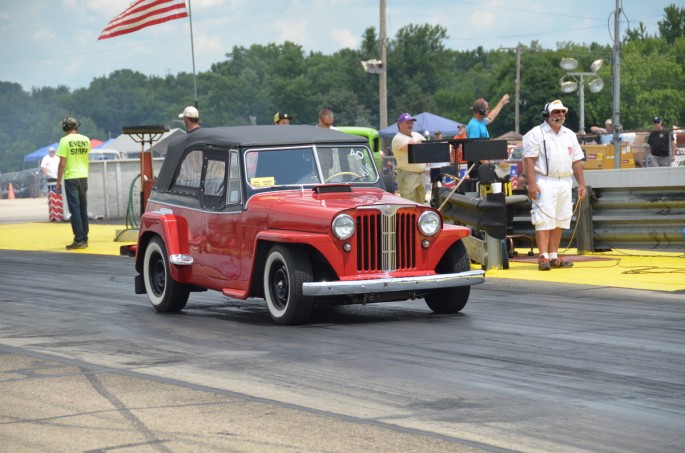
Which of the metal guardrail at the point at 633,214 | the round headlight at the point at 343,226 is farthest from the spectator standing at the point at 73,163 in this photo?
the round headlight at the point at 343,226

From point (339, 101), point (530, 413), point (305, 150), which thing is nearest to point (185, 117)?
point (305, 150)

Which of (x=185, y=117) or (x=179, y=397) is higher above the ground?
(x=185, y=117)

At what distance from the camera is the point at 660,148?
28.2 m

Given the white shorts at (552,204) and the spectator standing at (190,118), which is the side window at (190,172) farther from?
the white shorts at (552,204)

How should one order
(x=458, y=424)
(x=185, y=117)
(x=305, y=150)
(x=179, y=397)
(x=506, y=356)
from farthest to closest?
(x=185, y=117)
(x=305, y=150)
(x=506, y=356)
(x=179, y=397)
(x=458, y=424)

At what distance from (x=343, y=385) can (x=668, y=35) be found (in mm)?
165734

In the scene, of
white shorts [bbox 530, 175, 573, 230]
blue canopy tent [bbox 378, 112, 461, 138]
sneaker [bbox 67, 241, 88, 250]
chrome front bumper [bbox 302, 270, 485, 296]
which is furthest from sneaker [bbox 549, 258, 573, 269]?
blue canopy tent [bbox 378, 112, 461, 138]

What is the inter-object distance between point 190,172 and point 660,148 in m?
18.2

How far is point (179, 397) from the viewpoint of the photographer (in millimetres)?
7312

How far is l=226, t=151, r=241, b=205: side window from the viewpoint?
445 inches

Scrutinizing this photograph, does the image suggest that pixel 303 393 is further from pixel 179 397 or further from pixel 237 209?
pixel 237 209

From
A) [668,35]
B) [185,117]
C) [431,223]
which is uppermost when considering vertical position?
[668,35]

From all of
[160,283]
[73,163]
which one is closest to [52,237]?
[73,163]

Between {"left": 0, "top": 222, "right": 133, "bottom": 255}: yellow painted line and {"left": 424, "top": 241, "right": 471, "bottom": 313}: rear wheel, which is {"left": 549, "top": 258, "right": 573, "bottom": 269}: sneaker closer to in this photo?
{"left": 424, "top": 241, "right": 471, "bottom": 313}: rear wheel
